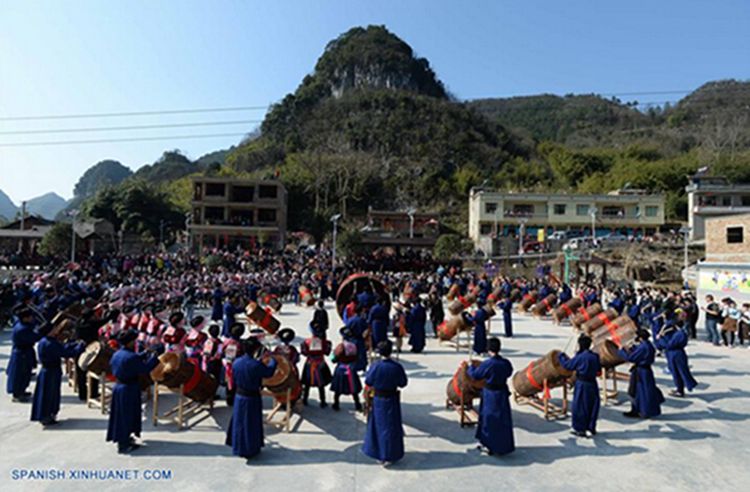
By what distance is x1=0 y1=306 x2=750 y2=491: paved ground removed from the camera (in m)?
5.53

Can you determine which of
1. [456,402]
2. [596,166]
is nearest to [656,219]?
[596,166]

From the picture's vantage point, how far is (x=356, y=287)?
14695 millimetres

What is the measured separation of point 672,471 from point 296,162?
6635cm

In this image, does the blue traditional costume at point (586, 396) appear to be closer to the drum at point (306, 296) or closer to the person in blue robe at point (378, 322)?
the person in blue robe at point (378, 322)

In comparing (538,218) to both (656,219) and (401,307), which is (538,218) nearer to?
(656,219)

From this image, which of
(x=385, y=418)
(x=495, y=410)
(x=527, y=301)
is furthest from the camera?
(x=527, y=301)

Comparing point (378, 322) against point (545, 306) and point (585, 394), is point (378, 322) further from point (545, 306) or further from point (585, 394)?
point (545, 306)

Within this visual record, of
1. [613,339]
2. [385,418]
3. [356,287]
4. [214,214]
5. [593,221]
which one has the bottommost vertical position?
[385,418]

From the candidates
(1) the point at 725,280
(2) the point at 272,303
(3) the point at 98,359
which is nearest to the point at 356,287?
(2) the point at 272,303

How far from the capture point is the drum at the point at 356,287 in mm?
14328

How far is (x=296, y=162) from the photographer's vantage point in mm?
68750

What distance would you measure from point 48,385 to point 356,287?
29.1 ft

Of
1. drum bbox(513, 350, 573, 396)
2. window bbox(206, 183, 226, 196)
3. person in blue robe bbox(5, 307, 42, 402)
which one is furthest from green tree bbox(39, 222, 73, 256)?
drum bbox(513, 350, 573, 396)

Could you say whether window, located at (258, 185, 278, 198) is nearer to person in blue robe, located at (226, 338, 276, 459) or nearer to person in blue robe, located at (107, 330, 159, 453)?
person in blue robe, located at (107, 330, 159, 453)
